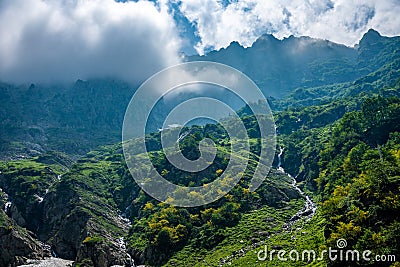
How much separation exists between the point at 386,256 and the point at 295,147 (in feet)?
441

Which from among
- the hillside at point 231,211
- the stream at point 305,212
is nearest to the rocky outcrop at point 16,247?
the hillside at point 231,211

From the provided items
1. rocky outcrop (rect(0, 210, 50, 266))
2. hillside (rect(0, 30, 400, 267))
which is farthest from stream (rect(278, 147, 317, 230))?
rocky outcrop (rect(0, 210, 50, 266))

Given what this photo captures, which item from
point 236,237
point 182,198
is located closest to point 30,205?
point 182,198

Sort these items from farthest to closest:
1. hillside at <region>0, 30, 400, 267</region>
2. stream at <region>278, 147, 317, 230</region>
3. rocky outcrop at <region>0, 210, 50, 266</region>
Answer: rocky outcrop at <region>0, 210, 50, 266</region>
stream at <region>278, 147, 317, 230</region>
hillside at <region>0, 30, 400, 267</region>

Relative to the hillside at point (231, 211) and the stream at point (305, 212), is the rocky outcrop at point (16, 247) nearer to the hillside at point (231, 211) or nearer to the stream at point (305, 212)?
the hillside at point (231, 211)

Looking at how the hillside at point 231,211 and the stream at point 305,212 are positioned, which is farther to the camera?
the stream at point 305,212

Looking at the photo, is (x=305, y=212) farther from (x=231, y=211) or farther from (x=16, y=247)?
(x=16, y=247)

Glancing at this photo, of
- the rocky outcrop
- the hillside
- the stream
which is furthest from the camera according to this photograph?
the rocky outcrop

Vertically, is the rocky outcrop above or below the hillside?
below

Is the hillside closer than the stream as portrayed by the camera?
Yes

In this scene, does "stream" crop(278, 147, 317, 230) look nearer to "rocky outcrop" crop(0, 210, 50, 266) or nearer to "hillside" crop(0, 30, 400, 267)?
"hillside" crop(0, 30, 400, 267)

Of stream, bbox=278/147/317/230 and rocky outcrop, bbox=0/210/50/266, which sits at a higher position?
stream, bbox=278/147/317/230

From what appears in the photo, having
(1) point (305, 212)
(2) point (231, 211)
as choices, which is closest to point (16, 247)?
(2) point (231, 211)

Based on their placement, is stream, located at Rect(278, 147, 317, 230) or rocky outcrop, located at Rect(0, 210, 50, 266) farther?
rocky outcrop, located at Rect(0, 210, 50, 266)
